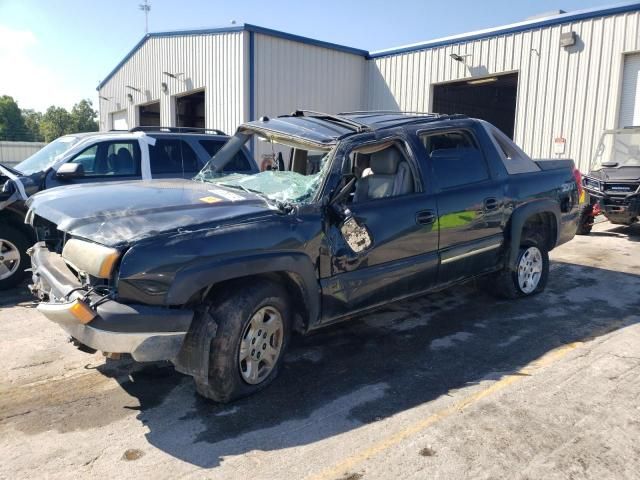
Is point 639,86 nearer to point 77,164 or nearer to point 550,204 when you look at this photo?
point 550,204

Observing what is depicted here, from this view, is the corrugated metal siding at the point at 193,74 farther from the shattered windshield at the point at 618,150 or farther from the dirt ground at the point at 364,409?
the dirt ground at the point at 364,409

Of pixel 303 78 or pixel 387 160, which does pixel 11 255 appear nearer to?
pixel 387 160

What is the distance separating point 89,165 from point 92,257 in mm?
4231

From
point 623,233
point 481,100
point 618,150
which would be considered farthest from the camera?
point 481,100

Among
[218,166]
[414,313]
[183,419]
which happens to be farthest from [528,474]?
[218,166]

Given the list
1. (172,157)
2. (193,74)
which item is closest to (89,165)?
(172,157)

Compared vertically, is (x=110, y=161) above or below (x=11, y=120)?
below

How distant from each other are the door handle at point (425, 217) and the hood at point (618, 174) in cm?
730

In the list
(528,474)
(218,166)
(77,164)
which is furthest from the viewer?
(77,164)

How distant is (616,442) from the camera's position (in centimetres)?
308

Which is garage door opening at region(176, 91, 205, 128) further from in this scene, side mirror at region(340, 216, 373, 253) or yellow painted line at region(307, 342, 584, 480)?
yellow painted line at region(307, 342, 584, 480)

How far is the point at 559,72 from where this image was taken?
513 inches

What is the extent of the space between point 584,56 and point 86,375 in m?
12.9

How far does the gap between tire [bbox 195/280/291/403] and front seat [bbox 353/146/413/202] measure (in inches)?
49.7
